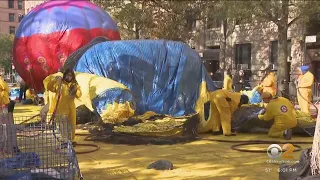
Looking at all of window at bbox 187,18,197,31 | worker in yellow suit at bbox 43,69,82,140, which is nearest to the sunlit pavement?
worker in yellow suit at bbox 43,69,82,140

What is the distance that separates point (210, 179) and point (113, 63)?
5838mm

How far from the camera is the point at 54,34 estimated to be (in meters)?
15.5

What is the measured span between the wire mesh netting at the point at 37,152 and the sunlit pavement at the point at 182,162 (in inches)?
42.8

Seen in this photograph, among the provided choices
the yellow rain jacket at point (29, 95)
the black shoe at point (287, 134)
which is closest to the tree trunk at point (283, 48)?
the black shoe at point (287, 134)

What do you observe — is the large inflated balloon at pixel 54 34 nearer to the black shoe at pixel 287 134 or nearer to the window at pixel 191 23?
the black shoe at pixel 287 134

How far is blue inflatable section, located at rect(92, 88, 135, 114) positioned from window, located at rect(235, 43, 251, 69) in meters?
21.8

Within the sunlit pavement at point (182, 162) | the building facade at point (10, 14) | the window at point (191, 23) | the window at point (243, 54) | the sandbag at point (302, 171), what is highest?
the building facade at point (10, 14)

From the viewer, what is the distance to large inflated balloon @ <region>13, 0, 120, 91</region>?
1545 cm

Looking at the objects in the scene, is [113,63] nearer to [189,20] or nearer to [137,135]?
[137,135]

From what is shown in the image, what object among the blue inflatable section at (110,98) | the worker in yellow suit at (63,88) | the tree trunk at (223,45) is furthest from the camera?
the tree trunk at (223,45)

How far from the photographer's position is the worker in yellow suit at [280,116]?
362 inches

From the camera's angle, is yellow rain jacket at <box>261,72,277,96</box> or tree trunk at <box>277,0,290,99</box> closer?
yellow rain jacket at <box>261,72,277,96</box>

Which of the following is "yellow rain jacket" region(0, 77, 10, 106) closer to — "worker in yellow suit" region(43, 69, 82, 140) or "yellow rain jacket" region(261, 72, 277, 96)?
"worker in yellow suit" region(43, 69, 82, 140)

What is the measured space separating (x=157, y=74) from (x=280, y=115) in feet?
10.9
